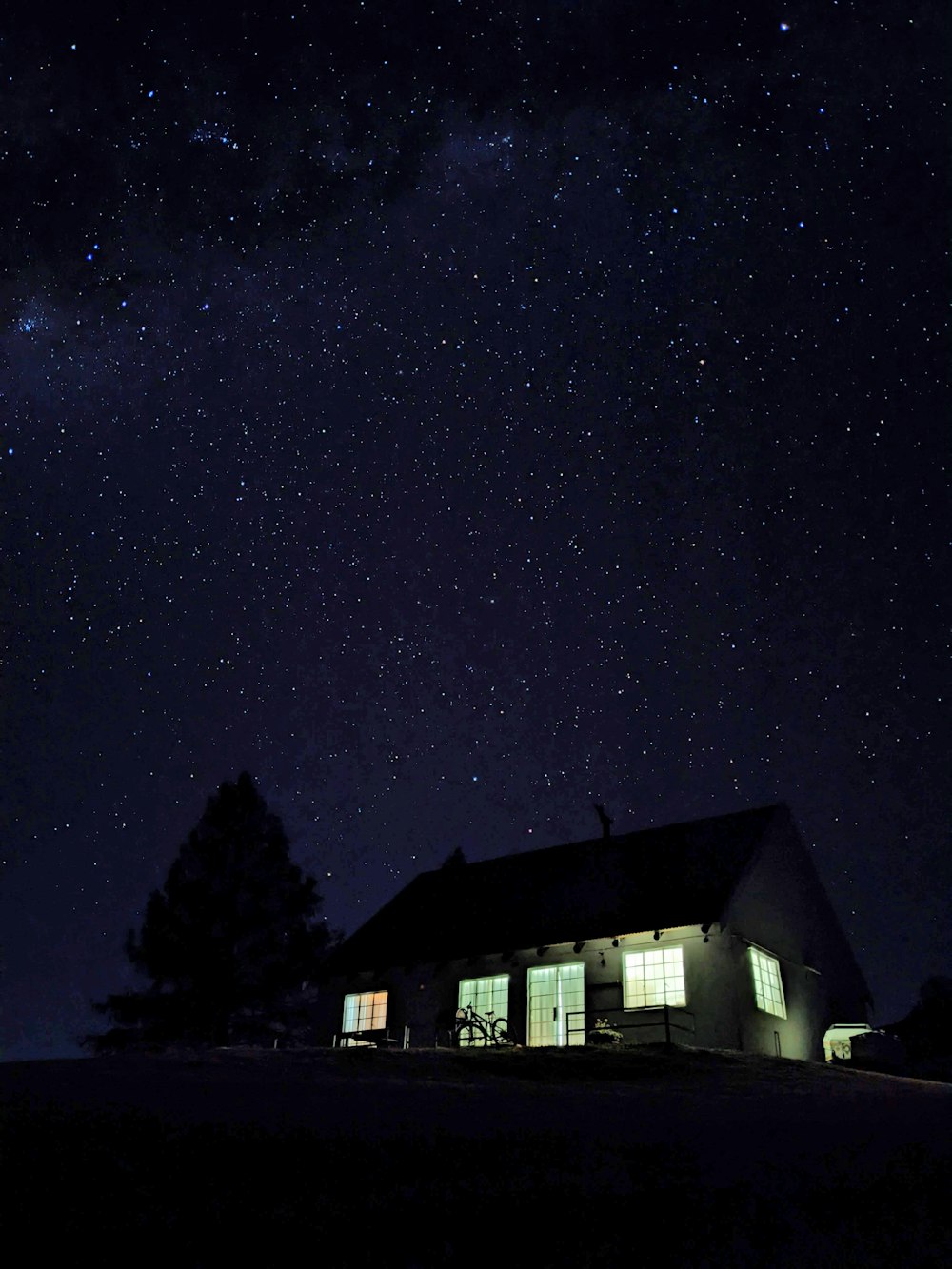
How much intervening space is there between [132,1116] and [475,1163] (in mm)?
3674

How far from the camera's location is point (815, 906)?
2584cm

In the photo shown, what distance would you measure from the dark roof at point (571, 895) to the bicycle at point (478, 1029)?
1.46 meters

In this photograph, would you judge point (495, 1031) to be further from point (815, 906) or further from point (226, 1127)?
point (226, 1127)

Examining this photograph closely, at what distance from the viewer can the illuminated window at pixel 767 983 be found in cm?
2162

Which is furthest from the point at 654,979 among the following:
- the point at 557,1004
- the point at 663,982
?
the point at 557,1004

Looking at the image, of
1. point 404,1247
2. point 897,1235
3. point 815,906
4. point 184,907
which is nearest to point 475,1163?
point 404,1247

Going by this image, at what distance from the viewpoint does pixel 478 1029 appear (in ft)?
72.8

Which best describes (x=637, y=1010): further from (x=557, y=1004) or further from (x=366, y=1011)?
(x=366, y=1011)

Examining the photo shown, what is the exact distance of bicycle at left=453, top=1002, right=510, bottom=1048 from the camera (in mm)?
21094

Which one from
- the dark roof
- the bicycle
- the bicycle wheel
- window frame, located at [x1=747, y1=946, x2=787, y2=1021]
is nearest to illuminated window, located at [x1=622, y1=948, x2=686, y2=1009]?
the dark roof

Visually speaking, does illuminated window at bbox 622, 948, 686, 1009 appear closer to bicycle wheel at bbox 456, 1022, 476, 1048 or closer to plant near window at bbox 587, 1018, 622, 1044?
plant near window at bbox 587, 1018, 622, 1044

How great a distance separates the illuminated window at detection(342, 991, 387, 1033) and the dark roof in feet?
2.51

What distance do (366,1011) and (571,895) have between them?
604 cm

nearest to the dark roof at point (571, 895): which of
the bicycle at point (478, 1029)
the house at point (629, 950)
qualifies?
the house at point (629, 950)
